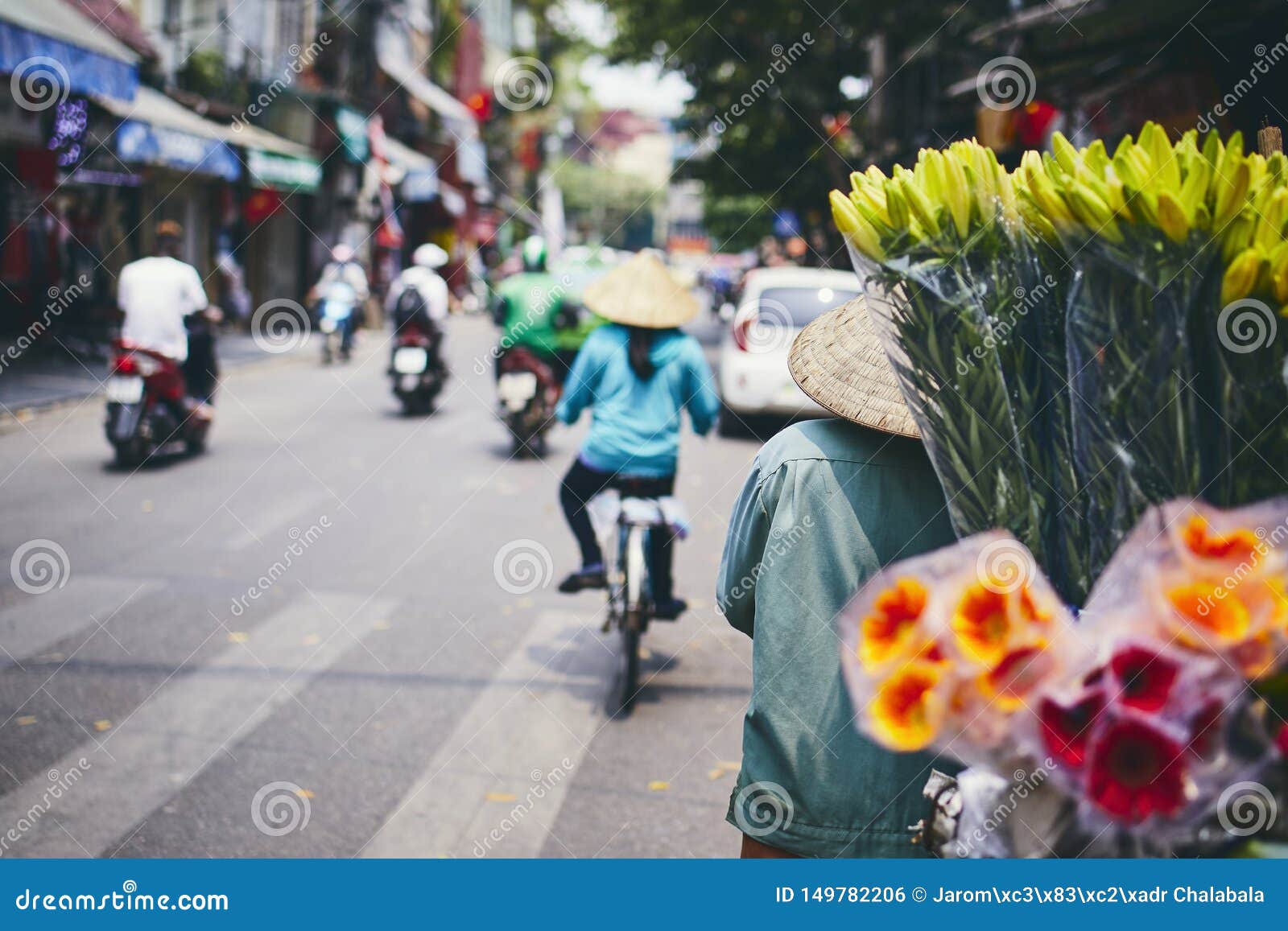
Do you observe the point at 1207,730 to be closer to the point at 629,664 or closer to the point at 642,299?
the point at 629,664

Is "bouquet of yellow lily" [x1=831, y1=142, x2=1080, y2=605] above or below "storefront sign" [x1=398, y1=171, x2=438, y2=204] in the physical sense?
above

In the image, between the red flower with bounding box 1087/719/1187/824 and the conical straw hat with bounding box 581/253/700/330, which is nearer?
the red flower with bounding box 1087/719/1187/824

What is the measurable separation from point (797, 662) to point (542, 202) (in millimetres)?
57433

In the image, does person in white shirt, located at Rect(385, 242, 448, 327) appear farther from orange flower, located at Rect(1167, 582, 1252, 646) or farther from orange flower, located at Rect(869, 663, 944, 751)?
orange flower, located at Rect(1167, 582, 1252, 646)

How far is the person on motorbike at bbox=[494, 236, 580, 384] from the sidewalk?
496cm

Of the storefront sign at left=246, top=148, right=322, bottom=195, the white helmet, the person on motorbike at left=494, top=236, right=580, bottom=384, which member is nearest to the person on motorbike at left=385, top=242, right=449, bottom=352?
the white helmet

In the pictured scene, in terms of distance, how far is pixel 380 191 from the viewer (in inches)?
1070

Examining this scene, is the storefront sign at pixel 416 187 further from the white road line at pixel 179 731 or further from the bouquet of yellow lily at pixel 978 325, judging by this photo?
the bouquet of yellow lily at pixel 978 325

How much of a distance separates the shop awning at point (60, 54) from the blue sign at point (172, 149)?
0.83m

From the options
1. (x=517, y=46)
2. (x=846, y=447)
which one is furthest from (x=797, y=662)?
(x=517, y=46)

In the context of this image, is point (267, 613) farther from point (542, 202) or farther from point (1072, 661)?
point (542, 202)

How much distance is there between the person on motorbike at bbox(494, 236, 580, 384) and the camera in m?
10.7

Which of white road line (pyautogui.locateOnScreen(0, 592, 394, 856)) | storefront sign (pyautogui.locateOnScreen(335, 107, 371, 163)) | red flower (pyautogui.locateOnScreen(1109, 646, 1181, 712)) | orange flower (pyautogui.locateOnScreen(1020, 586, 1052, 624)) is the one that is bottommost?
white road line (pyautogui.locateOnScreen(0, 592, 394, 856))
